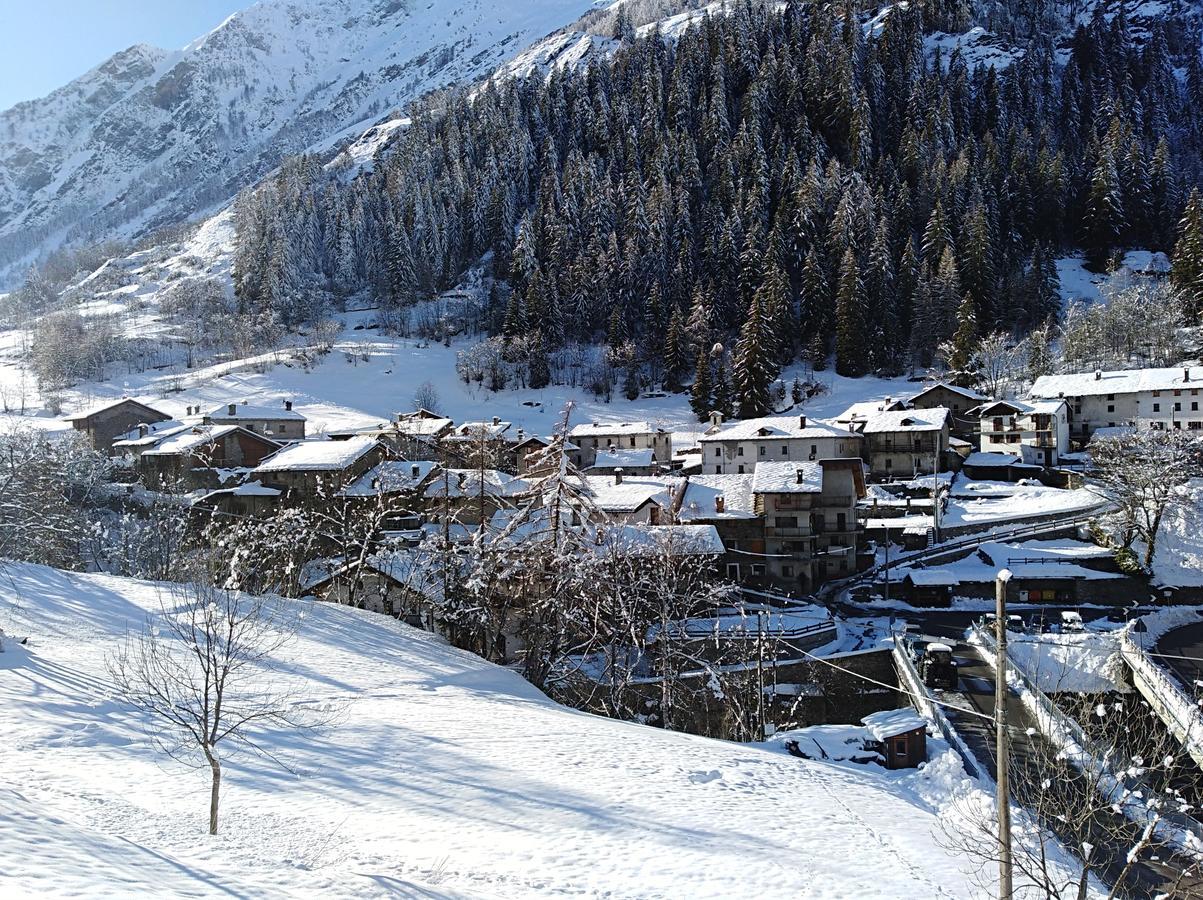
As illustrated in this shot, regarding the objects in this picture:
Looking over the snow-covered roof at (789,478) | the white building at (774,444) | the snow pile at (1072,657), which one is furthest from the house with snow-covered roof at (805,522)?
the snow pile at (1072,657)

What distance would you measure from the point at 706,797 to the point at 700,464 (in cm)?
4936

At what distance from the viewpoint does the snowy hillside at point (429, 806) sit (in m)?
8.79

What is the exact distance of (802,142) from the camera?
12900cm

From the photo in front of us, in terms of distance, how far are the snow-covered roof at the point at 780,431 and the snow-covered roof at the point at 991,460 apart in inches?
402

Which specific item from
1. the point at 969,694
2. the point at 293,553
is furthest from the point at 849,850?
the point at 293,553

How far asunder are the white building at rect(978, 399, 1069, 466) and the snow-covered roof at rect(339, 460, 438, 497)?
46.1 meters

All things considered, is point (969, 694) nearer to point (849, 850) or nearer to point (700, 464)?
point (849, 850)

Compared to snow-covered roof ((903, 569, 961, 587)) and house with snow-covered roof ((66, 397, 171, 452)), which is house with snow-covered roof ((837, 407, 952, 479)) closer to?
snow-covered roof ((903, 569, 961, 587))

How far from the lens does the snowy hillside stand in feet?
28.8

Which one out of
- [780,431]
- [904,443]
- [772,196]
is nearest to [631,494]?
[780,431]

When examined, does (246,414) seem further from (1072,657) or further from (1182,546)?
(1182,546)

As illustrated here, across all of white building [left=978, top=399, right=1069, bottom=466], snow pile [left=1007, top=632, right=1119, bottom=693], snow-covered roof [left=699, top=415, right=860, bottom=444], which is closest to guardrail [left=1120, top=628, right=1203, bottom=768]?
snow pile [left=1007, top=632, right=1119, bottom=693]

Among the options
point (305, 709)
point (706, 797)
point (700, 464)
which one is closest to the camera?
point (706, 797)

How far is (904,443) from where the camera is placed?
61719 millimetres
